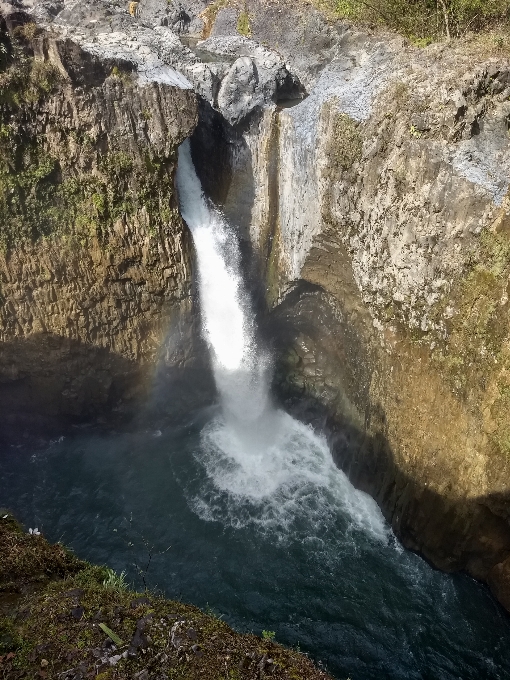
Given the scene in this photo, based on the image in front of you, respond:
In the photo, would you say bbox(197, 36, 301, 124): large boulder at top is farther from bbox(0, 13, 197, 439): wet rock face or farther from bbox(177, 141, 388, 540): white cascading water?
bbox(177, 141, 388, 540): white cascading water

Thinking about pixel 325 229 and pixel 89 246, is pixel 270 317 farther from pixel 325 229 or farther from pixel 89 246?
pixel 89 246

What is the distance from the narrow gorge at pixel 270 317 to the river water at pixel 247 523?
0.26ft

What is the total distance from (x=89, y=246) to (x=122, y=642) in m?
13.0

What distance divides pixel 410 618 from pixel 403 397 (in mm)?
5756

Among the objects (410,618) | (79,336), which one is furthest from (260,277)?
(410,618)

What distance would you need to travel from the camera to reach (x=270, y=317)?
1834cm

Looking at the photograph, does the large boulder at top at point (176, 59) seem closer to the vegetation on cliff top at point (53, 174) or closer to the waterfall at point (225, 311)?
the vegetation on cliff top at point (53, 174)

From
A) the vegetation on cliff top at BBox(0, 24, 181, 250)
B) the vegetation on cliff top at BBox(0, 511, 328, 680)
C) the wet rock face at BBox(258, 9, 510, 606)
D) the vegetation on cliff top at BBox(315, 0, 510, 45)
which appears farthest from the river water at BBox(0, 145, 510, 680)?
the vegetation on cliff top at BBox(315, 0, 510, 45)

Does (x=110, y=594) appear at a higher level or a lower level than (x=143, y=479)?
higher

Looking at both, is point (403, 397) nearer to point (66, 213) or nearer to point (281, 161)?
point (281, 161)

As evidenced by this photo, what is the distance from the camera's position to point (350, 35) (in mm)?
15977

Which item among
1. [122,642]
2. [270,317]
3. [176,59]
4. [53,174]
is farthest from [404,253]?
[53,174]

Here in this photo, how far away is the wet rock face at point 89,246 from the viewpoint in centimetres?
1417

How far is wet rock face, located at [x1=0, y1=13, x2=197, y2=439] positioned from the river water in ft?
5.16
